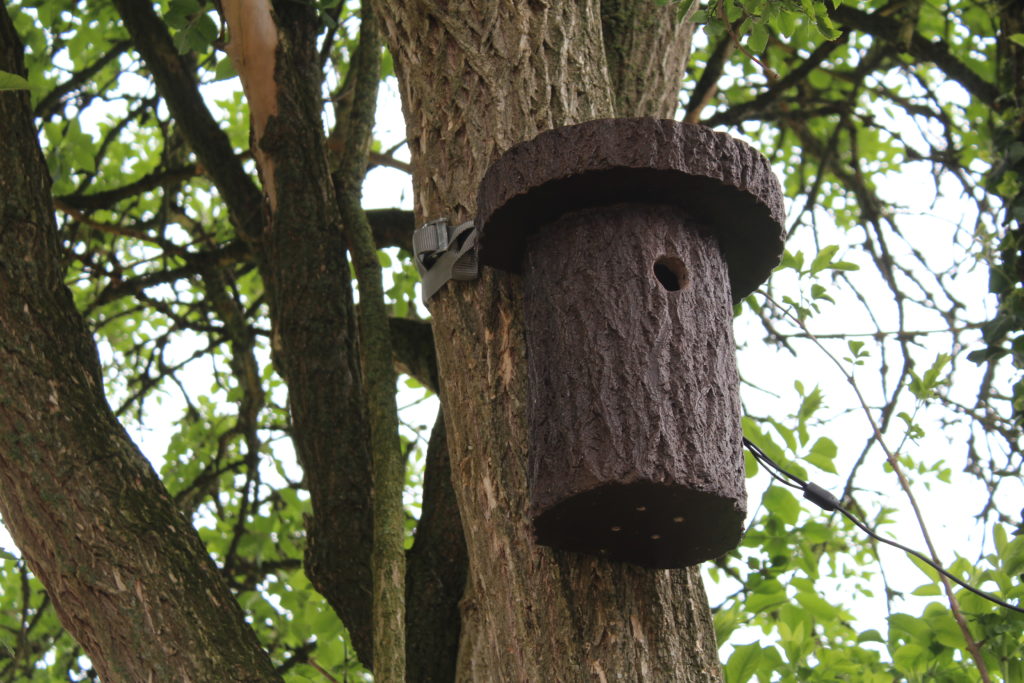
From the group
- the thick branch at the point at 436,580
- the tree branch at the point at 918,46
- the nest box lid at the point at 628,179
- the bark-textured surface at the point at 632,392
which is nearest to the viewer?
the bark-textured surface at the point at 632,392

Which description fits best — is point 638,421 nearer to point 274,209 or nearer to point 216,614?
point 216,614

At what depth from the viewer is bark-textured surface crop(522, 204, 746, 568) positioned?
158cm

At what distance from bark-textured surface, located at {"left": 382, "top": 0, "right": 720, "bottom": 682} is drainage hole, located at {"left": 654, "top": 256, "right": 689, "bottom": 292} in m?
Result: 0.25

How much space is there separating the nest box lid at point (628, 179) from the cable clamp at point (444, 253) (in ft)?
0.20

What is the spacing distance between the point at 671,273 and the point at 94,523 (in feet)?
3.68

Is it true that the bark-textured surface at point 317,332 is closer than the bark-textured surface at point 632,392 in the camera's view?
No

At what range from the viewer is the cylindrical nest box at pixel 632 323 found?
1.59m

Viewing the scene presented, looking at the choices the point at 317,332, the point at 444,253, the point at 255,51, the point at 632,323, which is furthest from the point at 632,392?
the point at 255,51

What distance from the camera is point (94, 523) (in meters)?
1.99

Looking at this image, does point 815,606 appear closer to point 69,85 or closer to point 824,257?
point 824,257

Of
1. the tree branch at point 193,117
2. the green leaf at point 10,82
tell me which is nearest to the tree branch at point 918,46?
the tree branch at point 193,117

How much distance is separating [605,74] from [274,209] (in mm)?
1102

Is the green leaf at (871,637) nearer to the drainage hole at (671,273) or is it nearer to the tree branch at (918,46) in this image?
the drainage hole at (671,273)

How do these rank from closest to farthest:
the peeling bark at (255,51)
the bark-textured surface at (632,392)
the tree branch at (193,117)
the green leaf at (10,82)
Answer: the bark-textured surface at (632,392), the green leaf at (10,82), the peeling bark at (255,51), the tree branch at (193,117)
